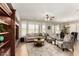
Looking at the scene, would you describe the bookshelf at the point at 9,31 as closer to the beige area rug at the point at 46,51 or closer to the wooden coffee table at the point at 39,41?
the beige area rug at the point at 46,51

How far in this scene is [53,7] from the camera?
94.6 inches

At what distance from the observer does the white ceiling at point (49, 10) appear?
236 cm

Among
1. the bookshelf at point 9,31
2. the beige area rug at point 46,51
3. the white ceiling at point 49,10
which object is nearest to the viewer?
the white ceiling at point 49,10

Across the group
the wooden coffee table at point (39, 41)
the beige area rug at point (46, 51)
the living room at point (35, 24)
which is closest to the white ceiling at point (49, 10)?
the living room at point (35, 24)

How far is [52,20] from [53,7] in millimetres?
355

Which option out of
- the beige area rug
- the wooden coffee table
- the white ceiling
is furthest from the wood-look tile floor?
the white ceiling

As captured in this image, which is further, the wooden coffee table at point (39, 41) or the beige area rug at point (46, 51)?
the wooden coffee table at point (39, 41)

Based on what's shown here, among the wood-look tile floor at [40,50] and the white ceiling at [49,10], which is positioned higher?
the white ceiling at [49,10]

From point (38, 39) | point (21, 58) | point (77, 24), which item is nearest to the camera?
point (21, 58)

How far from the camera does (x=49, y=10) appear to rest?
247 cm

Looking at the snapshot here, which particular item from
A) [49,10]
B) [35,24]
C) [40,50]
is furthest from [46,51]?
[49,10]

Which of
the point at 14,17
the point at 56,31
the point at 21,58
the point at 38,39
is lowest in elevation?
the point at 21,58

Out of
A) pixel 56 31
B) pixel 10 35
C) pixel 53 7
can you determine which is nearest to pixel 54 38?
pixel 56 31

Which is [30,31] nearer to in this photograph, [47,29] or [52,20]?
[47,29]
